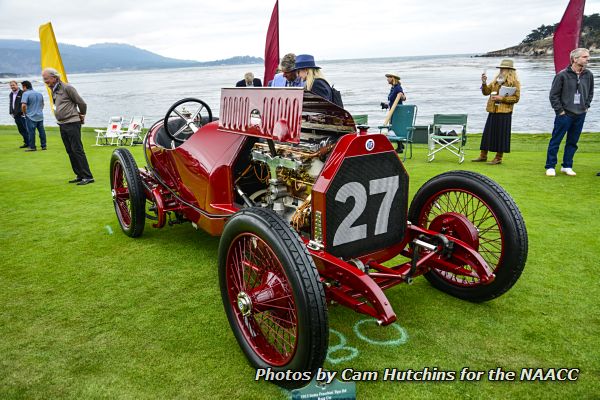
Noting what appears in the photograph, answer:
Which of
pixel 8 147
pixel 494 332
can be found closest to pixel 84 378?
pixel 494 332

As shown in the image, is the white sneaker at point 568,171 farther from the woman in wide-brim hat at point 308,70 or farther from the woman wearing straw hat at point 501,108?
the woman in wide-brim hat at point 308,70

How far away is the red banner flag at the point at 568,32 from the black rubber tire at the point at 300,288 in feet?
23.0

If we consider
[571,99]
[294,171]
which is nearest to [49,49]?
[294,171]

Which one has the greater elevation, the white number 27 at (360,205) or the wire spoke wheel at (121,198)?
the white number 27 at (360,205)

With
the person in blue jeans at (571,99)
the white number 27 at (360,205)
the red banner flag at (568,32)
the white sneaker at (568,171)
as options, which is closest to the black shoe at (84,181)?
the white number 27 at (360,205)

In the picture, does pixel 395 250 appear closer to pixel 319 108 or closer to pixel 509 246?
pixel 509 246

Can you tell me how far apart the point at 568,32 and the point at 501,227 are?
6160 mm

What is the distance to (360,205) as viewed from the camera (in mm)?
2557

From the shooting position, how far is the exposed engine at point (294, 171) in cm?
281

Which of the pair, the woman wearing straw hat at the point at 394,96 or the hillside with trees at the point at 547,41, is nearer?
the woman wearing straw hat at the point at 394,96

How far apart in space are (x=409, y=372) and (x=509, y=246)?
39.0 inches

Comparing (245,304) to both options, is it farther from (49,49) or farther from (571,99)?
(49,49)

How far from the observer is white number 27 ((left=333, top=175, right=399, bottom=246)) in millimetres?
2482

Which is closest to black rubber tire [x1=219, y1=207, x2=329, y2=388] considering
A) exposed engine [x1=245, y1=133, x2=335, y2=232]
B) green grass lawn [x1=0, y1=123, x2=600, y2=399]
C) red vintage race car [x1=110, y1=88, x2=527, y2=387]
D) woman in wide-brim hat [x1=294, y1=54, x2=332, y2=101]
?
red vintage race car [x1=110, y1=88, x2=527, y2=387]
